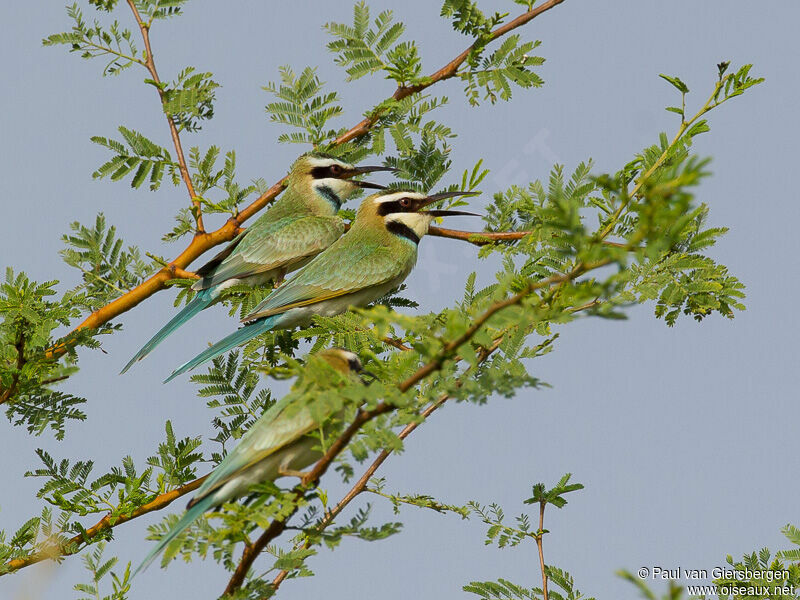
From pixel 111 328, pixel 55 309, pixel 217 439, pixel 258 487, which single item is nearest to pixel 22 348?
pixel 55 309

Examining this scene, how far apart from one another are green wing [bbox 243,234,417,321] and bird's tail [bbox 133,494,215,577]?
6.06ft

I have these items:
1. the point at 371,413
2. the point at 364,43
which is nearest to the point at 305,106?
the point at 364,43

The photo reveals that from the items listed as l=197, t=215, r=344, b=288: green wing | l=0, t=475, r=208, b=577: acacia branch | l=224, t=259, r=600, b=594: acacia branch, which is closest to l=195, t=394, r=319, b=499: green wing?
l=224, t=259, r=600, b=594: acacia branch

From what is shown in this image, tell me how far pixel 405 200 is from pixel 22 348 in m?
2.27

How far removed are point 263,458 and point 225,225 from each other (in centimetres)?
183

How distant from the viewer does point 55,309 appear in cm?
378

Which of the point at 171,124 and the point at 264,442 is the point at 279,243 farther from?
the point at 264,442

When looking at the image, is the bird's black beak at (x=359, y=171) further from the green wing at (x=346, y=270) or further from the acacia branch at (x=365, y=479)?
the acacia branch at (x=365, y=479)

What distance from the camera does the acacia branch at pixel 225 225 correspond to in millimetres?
4273

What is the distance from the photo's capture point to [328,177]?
5.75 m

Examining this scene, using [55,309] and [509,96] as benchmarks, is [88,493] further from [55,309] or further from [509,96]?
[509,96]

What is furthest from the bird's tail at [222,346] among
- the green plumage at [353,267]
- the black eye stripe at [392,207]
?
the black eye stripe at [392,207]

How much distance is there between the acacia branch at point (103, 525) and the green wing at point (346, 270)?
1.23m

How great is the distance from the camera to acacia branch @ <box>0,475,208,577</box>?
144 inches
